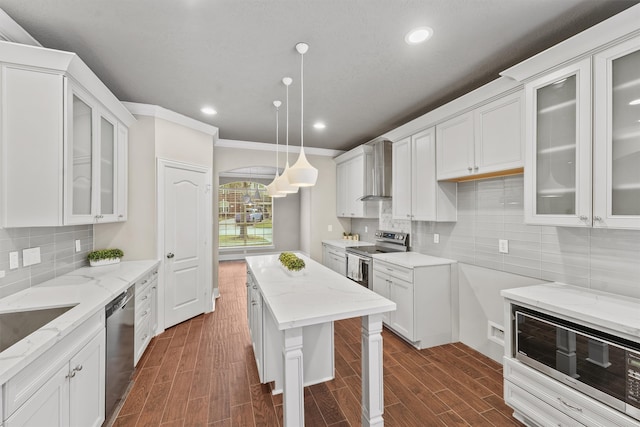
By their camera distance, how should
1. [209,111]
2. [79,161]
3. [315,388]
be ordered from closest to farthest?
[79,161] → [315,388] → [209,111]

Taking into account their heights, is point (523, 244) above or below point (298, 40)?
below

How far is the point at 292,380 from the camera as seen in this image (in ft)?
4.77

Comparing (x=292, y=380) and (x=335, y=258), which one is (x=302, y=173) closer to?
(x=292, y=380)

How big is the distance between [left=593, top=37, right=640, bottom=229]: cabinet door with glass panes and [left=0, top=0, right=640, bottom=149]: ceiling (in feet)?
1.28

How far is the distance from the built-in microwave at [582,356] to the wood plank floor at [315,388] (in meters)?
0.54

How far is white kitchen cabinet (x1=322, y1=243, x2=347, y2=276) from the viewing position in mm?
4352

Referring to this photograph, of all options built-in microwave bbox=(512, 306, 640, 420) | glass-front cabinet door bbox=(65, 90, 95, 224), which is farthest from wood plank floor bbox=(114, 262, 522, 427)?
glass-front cabinet door bbox=(65, 90, 95, 224)

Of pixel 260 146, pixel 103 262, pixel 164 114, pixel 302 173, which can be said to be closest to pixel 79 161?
pixel 103 262

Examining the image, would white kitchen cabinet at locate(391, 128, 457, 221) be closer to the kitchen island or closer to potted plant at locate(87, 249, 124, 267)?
the kitchen island

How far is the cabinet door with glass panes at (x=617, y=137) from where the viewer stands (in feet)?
4.74

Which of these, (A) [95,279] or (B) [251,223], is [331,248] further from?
(B) [251,223]


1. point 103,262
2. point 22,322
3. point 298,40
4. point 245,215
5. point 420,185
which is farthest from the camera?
point 245,215

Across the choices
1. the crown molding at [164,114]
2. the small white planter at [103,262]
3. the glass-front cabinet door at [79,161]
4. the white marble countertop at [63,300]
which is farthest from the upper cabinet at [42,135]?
the crown molding at [164,114]

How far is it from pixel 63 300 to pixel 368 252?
315 centimetres
